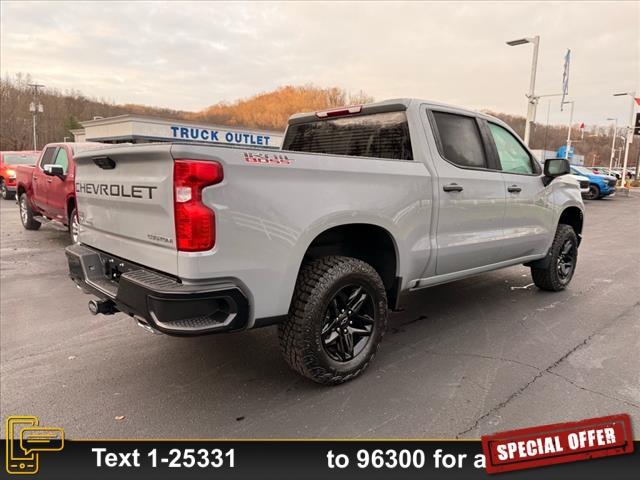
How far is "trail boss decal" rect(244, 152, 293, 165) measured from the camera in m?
2.53

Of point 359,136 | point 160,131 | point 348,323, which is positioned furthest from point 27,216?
point 160,131

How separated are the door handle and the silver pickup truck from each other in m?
0.01

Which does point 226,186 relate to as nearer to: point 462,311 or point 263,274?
point 263,274

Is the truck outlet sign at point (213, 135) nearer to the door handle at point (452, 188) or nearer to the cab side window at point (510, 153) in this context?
the cab side window at point (510, 153)

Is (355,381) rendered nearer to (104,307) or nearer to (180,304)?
(180,304)

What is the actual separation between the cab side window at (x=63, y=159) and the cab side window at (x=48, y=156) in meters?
0.30

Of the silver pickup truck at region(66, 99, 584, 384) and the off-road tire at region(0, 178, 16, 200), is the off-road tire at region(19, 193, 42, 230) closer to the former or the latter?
the silver pickup truck at region(66, 99, 584, 384)

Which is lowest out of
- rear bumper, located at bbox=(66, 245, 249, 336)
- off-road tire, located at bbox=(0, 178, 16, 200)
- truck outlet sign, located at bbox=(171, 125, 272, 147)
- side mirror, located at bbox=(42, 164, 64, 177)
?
off-road tire, located at bbox=(0, 178, 16, 200)

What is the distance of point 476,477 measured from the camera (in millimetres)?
2355

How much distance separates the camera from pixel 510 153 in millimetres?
4762

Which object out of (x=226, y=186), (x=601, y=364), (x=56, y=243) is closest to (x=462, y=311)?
(x=601, y=364)

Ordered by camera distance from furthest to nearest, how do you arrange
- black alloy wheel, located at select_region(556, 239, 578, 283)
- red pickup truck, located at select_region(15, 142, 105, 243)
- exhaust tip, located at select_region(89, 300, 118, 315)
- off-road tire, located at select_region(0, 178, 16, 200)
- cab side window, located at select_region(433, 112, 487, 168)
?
off-road tire, located at select_region(0, 178, 16, 200), red pickup truck, located at select_region(15, 142, 105, 243), black alloy wheel, located at select_region(556, 239, 578, 283), cab side window, located at select_region(433, 112, 487, 168), exhaust tip, located at select_region(89, 300, 118, 315)

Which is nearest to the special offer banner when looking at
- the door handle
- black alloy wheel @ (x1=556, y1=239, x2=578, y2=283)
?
the door handle

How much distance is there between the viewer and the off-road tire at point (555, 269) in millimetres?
5371
